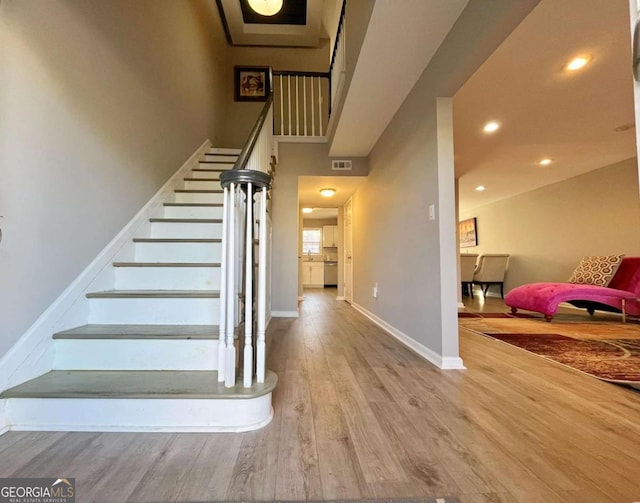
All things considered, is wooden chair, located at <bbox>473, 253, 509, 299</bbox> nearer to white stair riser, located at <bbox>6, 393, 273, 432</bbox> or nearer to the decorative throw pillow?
the decorative throw pillow

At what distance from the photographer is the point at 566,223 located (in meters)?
5.23

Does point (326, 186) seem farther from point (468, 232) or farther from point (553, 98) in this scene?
point (468, 232)

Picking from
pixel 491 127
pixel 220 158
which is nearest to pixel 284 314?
pixel 220 158

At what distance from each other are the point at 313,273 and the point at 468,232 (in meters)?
4.80

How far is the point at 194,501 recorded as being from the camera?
0.87m

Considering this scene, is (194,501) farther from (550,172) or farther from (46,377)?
(550,172)

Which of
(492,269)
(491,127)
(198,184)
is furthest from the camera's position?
(492,269)

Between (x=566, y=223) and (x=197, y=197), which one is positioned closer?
(x=197, y=197)

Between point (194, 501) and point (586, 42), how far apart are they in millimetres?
3370

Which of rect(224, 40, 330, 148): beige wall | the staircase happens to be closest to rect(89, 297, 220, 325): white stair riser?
the staircase

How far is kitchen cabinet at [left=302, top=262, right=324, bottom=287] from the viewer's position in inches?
381

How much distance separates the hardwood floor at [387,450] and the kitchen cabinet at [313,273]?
25.9 feet

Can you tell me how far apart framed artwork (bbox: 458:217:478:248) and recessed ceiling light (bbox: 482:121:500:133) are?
4.77m

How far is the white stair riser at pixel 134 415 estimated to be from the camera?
48.5 inches
